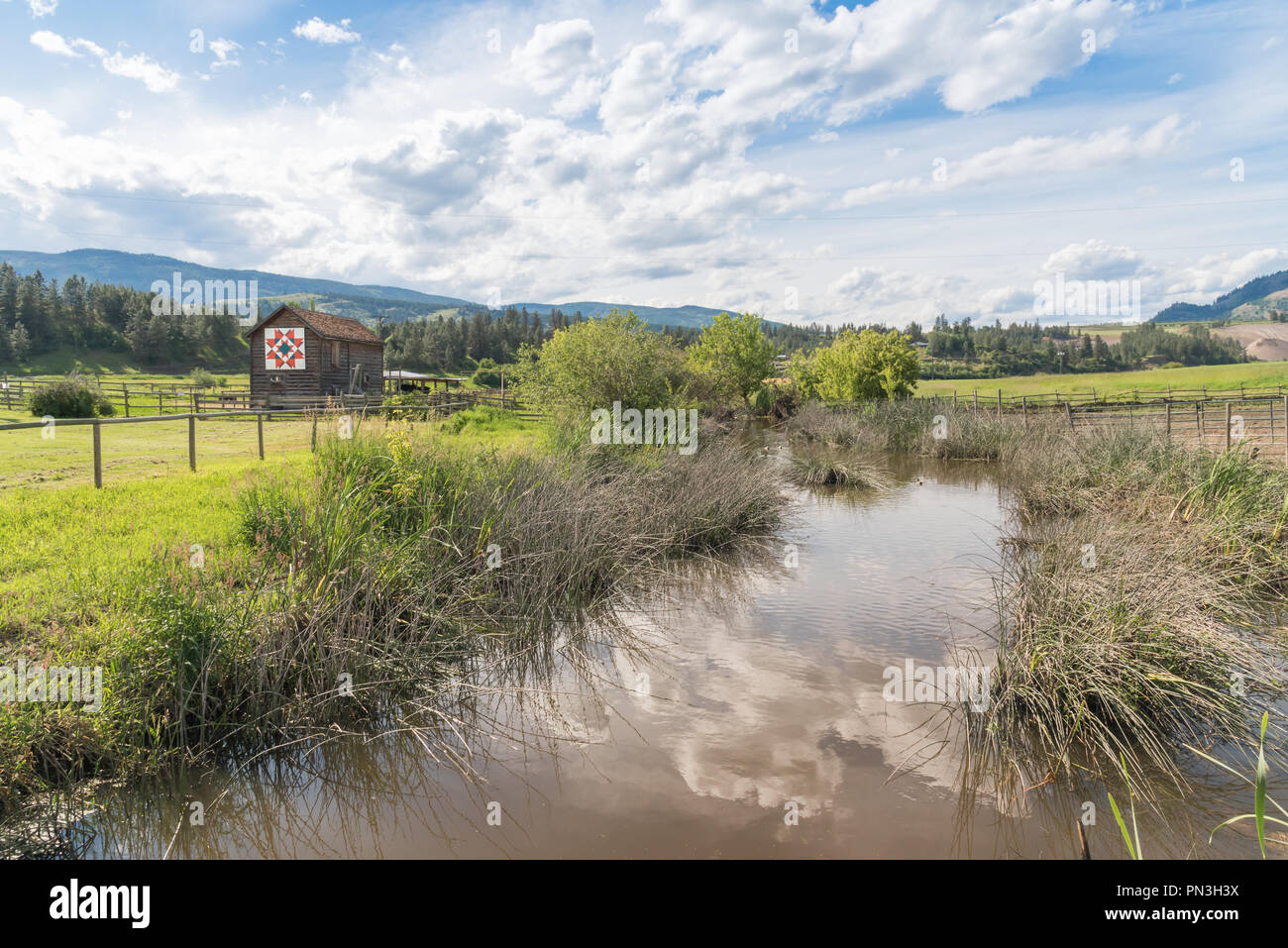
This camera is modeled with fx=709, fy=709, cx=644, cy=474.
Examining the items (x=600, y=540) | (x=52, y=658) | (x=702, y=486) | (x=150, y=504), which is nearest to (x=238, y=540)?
(x=52, y=658)

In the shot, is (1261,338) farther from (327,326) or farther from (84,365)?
(84,365)

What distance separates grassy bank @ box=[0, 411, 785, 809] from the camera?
4.81 m

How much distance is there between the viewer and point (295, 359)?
3838 centimetres

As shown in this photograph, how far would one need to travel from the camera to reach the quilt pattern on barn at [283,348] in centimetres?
3820

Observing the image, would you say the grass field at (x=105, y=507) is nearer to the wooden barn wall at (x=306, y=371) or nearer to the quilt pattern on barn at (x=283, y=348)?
the wooden barn wall at (x=306, y=371)

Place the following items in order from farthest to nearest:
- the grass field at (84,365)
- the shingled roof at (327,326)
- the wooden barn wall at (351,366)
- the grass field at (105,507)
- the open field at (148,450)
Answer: the grass field at (84,365) → the wooden barn wall at (351,366) → the shingled roof at (327,326) → the open field at (148,450) → the grass field at (105,507)

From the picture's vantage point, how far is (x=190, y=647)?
5004mm

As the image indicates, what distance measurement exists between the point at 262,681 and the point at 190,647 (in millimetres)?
536

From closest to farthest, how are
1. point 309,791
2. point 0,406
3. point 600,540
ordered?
point 309,791 → point 600,540 → point 0,406

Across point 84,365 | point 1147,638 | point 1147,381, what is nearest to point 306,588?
point 1147,638

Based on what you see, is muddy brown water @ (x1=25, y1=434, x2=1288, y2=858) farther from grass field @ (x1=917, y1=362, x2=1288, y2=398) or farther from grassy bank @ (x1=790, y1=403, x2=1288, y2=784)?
grass field @ (x1=917, y1=362, x2=1288, y2=398)

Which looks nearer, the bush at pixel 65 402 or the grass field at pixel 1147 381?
the bush at pixel 65 402

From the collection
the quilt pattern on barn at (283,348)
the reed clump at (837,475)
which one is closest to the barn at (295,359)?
the quilt pattern on barn at (283,348)
